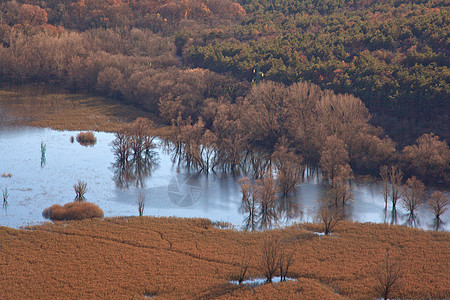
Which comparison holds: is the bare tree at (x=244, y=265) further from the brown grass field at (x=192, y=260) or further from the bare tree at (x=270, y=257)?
the bare tree at (x=270, y=257)

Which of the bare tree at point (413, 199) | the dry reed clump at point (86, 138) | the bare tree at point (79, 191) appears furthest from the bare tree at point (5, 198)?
the bare tree at point (413, 199)

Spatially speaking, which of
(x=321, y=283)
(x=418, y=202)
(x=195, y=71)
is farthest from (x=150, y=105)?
(x=321, y=283)

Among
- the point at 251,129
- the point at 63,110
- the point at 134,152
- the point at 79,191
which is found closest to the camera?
the point at 79,191

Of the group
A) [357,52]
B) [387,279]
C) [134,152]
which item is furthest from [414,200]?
[357,52]

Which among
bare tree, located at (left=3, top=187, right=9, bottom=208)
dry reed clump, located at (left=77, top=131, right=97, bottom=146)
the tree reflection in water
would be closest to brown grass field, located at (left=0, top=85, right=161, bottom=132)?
dry reed clump, located at (left=77, top=131, right=97, bottom=146)

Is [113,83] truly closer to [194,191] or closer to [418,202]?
[194,191]

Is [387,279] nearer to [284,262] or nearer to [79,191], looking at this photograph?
[284,262]

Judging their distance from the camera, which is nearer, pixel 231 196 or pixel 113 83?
pixel 231 196
